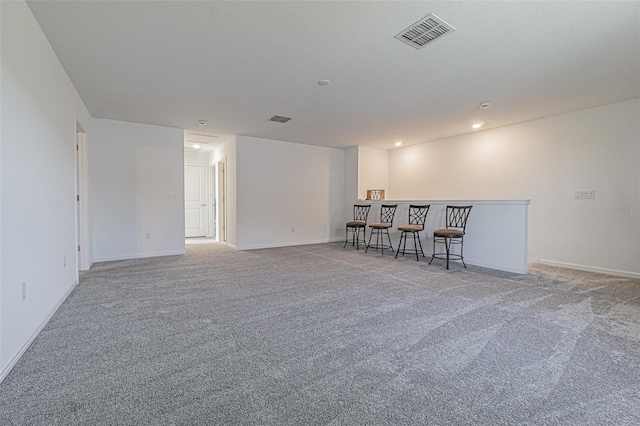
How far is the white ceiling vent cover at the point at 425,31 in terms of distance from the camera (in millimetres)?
2268

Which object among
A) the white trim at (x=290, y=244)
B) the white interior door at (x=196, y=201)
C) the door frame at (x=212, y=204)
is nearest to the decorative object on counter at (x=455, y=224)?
the white trim at (x=290, y=244)

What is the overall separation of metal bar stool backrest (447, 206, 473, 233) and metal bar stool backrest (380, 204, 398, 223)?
115 centimetres

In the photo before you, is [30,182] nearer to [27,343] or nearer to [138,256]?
[27,343]

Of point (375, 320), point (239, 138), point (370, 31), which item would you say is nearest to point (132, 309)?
point (375, 320)

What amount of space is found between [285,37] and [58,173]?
2495mm

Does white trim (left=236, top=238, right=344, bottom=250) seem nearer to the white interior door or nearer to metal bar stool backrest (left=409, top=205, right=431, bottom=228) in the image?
metal bar stool backrest (left=409, top=205, right=431, bottom=228)

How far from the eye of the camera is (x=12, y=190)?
5.95 ft

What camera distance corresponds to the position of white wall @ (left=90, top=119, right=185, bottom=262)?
191 inches

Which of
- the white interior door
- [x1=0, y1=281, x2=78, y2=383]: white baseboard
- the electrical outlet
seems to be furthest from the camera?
the white interior door

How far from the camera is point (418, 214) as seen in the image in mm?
5512

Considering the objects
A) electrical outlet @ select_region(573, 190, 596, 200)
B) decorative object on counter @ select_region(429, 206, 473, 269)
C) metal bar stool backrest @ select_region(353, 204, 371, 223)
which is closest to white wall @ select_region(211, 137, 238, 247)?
metal bar stool backrest @ select_region(353, 204, 371, 223)

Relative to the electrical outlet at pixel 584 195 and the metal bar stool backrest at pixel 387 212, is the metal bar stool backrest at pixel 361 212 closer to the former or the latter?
the metal bar stool backrest at pixel 387 212

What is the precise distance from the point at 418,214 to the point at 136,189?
16.9 ft

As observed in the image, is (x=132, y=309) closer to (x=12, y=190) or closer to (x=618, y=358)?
(x=12, y=190)
